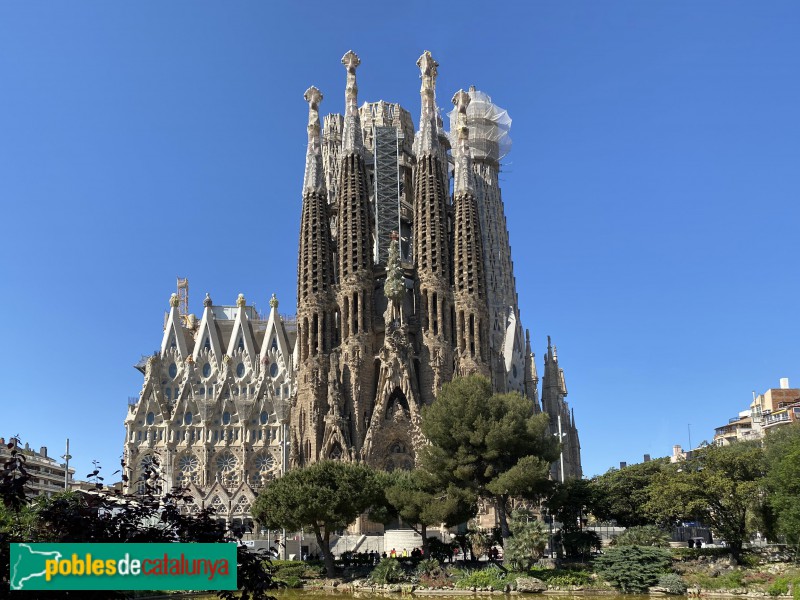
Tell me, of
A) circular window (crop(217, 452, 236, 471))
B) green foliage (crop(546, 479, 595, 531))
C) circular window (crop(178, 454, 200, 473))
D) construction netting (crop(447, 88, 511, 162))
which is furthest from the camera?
construction netting (crop(447, 88, 511, 162))

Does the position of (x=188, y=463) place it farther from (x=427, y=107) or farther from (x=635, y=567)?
(x=635, y=567)

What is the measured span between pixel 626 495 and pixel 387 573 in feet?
56.0

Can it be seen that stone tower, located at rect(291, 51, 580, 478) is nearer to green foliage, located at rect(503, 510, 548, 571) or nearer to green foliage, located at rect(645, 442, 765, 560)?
green foliage, located at rect(503, 510, 548, 571)

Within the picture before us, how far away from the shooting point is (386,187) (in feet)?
267

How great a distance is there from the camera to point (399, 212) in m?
80.6

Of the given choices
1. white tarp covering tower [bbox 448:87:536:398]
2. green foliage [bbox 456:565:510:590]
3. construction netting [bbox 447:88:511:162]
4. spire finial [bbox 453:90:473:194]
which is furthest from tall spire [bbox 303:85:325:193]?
green foliage [bbox 456:565:510:590]

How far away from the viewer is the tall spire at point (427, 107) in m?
77.0

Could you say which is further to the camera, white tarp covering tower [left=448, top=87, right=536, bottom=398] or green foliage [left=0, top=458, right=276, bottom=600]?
white tarp covering tower [left=448, top=87, right=536, bottom=398]

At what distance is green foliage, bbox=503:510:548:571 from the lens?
39.8m

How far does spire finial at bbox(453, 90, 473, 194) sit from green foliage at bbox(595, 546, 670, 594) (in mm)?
43523

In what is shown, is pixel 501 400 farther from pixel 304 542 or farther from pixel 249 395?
pixel 249 395

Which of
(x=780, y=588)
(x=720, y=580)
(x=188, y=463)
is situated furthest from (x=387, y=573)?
(x=188, y=463)

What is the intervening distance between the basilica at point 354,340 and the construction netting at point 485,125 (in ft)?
17.5

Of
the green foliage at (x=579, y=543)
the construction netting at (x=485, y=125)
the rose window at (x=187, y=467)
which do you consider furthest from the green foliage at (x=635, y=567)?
the construction netting at (x=485, y=125)
